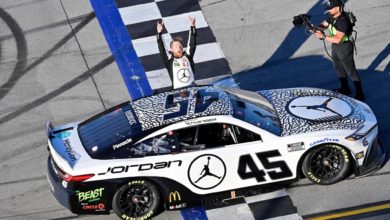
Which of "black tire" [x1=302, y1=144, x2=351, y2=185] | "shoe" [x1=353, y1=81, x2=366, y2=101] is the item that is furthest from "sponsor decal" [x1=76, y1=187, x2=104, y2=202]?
"shoe" [x1=353, y1=81, x2=366, y2=101]

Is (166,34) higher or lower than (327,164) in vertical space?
higher

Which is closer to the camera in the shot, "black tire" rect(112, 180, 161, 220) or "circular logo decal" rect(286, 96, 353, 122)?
"black tire" rect(112, 180, 161, 220)

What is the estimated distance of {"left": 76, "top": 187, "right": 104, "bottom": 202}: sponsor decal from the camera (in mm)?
9953

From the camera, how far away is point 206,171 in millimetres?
10188

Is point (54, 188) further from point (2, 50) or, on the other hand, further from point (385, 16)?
point (385, 16)

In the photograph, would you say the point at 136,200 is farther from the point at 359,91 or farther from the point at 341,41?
the point at 359,91

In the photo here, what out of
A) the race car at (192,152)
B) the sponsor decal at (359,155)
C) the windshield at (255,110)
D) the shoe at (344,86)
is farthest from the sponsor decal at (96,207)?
the shoe at (344,86)

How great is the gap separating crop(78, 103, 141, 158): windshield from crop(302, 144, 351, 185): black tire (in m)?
2.41

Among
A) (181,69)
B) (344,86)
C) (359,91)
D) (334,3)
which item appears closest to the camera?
(181,69)

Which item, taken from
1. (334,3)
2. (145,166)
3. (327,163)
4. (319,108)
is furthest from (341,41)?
(145,166)

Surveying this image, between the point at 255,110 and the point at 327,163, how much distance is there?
124 cm

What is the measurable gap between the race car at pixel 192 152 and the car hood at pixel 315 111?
0.09 ft

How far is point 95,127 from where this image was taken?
1062cm

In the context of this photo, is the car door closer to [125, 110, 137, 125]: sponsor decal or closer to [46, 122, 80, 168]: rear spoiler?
[125, 110, 137, 125]: sponsor decal
